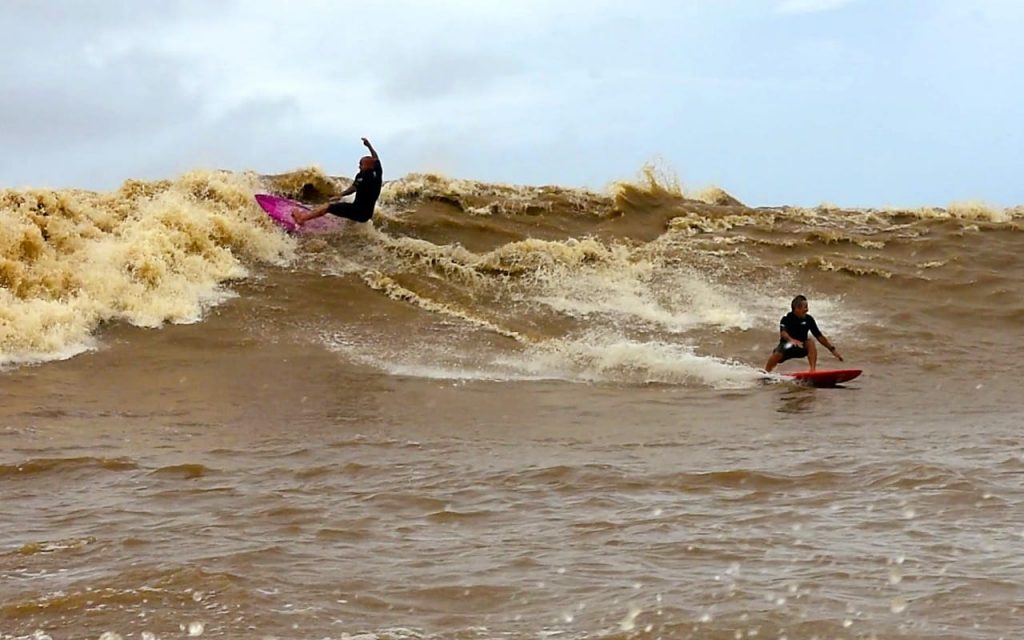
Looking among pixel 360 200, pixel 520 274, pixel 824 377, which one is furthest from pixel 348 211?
pixel 824 377

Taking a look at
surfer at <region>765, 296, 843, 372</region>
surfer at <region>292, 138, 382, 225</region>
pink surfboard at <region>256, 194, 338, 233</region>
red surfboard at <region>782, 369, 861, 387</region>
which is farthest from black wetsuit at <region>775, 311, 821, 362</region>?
pink surfboard at <region>256, 194, 338, 233</region>

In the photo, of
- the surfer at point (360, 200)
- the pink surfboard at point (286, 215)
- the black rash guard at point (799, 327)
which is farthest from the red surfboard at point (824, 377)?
the pink surfboard at point (286, 215)

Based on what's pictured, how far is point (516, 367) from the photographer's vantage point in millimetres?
10977

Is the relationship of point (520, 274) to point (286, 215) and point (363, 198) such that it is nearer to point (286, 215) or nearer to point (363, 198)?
point (363, 198)

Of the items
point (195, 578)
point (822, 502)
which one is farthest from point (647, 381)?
point (195, 578)

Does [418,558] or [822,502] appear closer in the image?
[418,558]

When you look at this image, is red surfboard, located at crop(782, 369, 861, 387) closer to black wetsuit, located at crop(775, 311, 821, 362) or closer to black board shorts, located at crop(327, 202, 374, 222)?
black wetsuit, located at crop(775, 311, 821, 362)

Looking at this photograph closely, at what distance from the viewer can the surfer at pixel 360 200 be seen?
572 inches

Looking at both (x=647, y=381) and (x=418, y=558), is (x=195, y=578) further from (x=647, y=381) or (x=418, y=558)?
(x=647, y=381)

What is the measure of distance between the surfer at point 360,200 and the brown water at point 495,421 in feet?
1.05

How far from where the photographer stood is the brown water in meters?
4.10

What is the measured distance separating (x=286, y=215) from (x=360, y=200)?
101 cm

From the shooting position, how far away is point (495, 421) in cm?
830

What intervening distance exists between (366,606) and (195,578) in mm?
731
